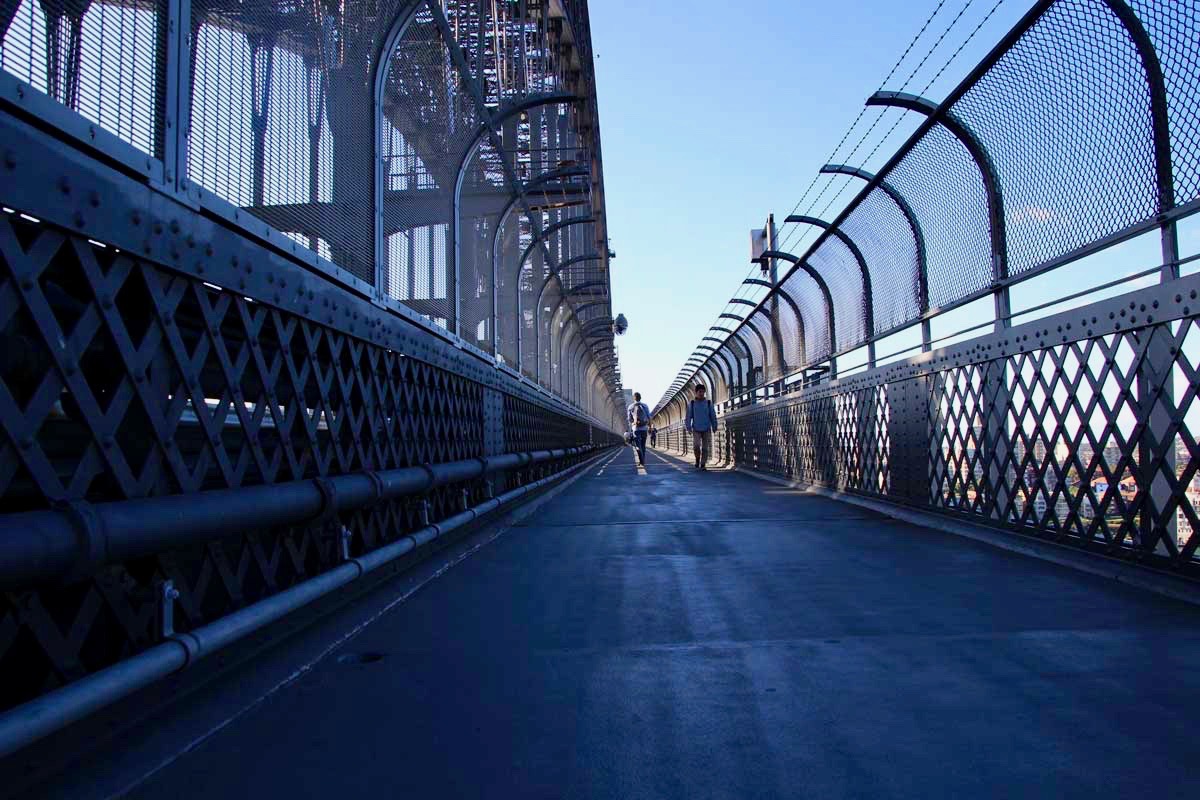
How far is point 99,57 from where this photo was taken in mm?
2453

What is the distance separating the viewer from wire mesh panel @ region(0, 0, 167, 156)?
7.18 feet

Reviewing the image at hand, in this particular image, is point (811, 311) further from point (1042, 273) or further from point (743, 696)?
point (743, 696)

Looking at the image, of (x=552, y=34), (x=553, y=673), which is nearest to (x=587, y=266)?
(x=552, y=34)

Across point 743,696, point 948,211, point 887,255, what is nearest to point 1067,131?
point 948,211

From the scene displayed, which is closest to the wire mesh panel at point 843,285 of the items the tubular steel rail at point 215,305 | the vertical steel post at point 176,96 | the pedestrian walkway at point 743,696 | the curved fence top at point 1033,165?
the curved fence top at point 1033,165

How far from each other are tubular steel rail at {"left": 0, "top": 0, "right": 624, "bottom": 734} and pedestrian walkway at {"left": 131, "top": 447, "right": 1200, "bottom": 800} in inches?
22.2

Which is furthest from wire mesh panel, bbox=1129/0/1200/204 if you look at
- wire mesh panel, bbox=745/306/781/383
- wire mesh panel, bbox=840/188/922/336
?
wire mesh panel, bbox=745/306/781/383

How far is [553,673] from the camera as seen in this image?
286cm

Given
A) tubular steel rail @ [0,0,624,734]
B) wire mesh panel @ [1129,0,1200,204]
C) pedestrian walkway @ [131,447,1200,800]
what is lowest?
pedestrian walkway @ [131,447,1200,800]

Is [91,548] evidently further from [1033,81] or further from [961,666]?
[1033,81]

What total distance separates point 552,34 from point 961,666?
11931 millimetres

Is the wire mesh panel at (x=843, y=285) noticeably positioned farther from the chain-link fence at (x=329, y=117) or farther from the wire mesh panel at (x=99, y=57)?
the wire mesh panel at (x=99, y=57)

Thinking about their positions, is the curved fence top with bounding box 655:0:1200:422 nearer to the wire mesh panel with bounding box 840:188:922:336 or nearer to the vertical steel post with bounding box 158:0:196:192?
the wire mesh panel with bounding box 840:188:922:336

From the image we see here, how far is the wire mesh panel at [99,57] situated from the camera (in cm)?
219
